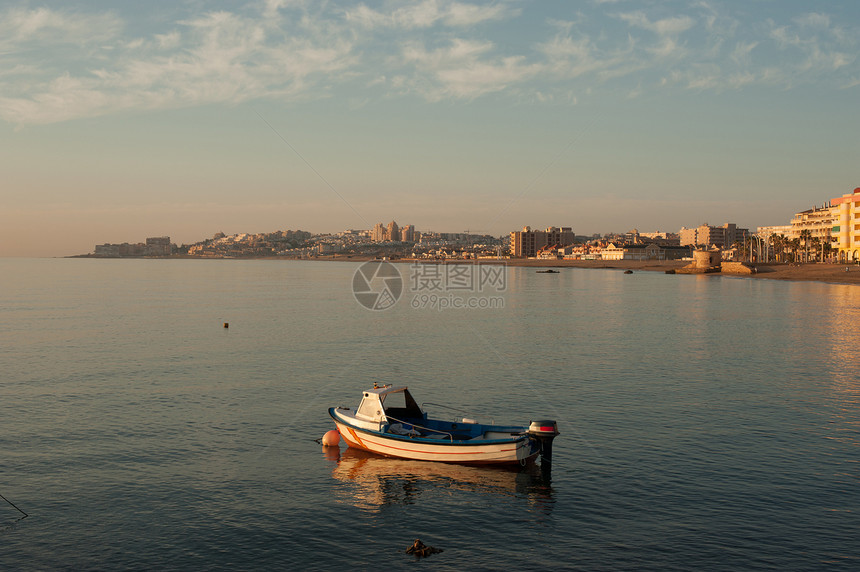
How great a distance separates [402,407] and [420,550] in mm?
12678

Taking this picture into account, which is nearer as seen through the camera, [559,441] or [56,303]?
[559,441]

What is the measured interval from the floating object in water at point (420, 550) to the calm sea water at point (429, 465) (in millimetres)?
434

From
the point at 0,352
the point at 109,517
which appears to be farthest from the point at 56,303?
the point at 109,517

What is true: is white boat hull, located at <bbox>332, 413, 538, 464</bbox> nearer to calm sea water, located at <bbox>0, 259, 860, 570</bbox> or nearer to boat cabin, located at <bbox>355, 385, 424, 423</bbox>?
calm sea water, located at <bbox>0, 259, 860, 570</bbox>

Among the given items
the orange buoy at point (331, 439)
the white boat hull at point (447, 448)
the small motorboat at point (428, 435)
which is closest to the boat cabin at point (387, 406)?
the small motorboat at point (428, 435)

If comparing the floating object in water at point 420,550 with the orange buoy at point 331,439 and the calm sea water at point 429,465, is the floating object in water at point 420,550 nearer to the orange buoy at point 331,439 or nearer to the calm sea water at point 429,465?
the calm sea water at point 429,465

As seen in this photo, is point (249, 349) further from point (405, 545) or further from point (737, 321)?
point (737, 321)

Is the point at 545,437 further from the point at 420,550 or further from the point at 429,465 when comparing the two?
the point at 420,550

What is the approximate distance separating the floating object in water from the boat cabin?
1111 cm

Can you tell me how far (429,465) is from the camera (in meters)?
32.0

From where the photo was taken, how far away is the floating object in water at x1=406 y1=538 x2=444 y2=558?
2255 cm

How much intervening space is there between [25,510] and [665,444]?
2961 centimetres

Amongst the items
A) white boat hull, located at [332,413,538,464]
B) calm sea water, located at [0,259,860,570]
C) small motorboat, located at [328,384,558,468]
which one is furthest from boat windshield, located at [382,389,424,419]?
calm sea water, located at [0,259,860,570]

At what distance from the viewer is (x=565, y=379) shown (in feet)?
169
